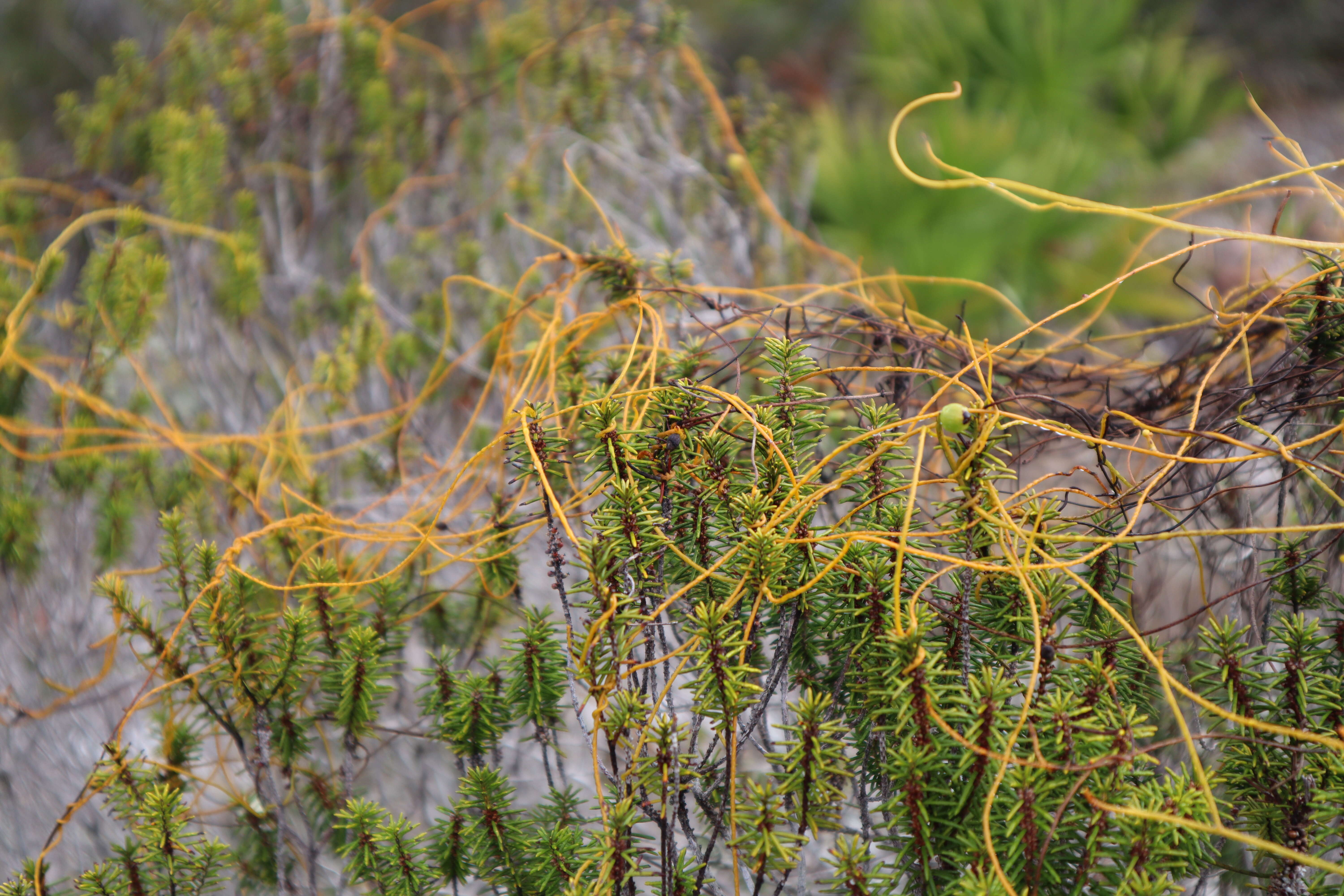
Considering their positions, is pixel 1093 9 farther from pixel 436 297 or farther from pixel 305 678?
pixel 305 678

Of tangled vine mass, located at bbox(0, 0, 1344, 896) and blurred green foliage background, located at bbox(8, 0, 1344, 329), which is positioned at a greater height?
blurred green foliage background, located at bbox(8, 0, 1344, 329)

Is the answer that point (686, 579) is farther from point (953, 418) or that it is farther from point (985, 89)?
point (985, 89)

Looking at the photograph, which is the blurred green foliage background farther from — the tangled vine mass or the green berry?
the green berry

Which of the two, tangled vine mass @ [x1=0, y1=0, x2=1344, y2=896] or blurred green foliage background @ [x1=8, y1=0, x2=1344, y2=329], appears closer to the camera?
tangled vine mass @ [x1=0, y1=0, x2=1344, y2=896]

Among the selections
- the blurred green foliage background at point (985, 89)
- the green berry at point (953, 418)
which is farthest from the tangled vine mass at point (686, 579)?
the blurred green foliage background at point (985, 89)

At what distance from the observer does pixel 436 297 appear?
8.58 feet

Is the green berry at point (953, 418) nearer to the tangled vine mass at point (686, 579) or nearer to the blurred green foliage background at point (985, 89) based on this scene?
the tangled vine mass at point (686, 579)

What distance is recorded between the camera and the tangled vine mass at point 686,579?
98 cm

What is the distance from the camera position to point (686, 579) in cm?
114

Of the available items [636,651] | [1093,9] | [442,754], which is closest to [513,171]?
[442,754]

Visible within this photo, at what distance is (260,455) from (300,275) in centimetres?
91

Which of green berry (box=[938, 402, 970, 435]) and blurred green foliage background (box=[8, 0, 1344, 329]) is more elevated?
blurred green foliage background (box=[8, 0, 1344, 329])

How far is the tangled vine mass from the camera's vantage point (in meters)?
0.98

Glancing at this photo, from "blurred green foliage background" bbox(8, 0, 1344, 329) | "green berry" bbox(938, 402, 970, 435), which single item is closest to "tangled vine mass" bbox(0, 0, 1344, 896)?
"green berry" bbox(938, 402, 970, 435)
